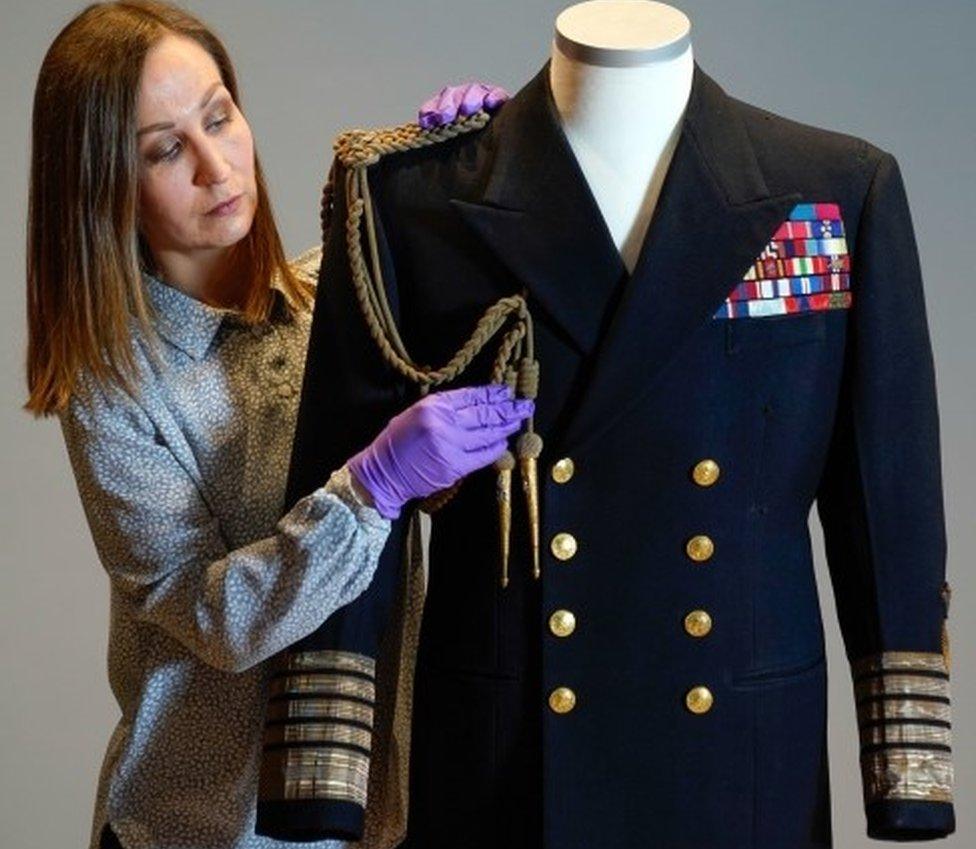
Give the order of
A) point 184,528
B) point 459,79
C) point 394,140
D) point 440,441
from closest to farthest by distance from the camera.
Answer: point 440,441 → point 394,140 → point 184,528 → point 459,79

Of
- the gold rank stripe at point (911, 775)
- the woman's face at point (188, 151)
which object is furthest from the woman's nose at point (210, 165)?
the gold rank stripe at point (911, 775)

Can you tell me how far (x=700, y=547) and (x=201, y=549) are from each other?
53 centimetres

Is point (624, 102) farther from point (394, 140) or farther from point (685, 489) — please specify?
point (685, 489)

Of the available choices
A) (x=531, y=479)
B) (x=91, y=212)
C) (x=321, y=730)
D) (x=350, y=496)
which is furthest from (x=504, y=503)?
(x=91, y=212)

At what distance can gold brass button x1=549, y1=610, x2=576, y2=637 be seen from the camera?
1911mm

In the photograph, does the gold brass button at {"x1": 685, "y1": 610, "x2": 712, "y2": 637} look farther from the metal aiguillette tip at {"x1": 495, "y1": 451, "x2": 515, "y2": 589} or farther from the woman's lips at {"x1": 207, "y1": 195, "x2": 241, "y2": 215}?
the woman's lips at {"x1": 207, "y1": 195, "x2": 241, "y2": 215}

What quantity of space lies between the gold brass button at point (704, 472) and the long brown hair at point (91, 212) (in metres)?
0.57

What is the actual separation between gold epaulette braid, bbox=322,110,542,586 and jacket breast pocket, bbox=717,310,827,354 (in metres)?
0.16

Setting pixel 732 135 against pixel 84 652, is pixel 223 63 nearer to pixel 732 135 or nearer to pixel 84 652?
pixel 732 135

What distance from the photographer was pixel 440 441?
6.15 feet

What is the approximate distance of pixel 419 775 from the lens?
6.57ft

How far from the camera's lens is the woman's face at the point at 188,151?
7.34 feet

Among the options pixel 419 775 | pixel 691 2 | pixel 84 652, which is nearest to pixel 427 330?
pixel 419 775

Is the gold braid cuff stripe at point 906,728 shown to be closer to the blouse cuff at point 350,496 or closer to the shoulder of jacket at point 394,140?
the blouse cuff at point 350,496
